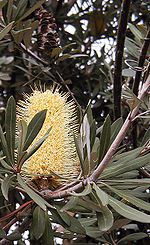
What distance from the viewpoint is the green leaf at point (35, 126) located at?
91cm

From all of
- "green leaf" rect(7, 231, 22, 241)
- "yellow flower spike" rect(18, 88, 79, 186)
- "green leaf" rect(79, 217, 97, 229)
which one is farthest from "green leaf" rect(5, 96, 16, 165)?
"green leaf" rect(79, 217, 97, 229)

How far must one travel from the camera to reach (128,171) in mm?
935

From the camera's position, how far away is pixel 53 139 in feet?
3.44

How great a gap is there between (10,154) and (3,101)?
1299mm

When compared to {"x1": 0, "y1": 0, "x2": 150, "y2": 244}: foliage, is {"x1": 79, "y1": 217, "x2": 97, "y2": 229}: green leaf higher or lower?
lower

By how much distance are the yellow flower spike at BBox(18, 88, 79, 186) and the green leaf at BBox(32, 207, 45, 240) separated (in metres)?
0.07

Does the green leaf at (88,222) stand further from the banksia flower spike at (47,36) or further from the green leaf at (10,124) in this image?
the banksia flower spike at (47,36)

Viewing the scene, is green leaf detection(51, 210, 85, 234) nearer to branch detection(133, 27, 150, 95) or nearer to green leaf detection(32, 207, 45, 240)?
green leaf detection(32, 207, 45, 240)

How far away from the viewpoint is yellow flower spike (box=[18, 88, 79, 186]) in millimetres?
1035

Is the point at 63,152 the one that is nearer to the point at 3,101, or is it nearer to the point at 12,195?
the point at 12,195

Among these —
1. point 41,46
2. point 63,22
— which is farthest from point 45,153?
point 63,22

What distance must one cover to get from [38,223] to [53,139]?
0.17 metres

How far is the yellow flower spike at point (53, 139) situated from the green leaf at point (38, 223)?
0.25 feet

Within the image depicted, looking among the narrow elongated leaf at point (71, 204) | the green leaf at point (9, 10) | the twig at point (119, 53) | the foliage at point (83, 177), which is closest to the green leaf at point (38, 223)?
the foliage at point (83, 177)
